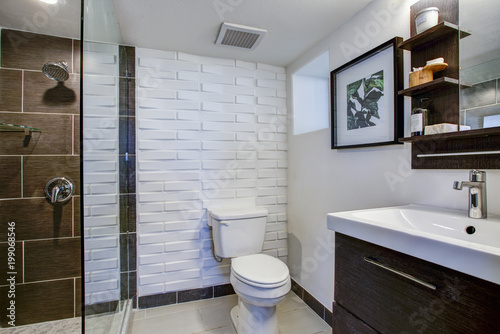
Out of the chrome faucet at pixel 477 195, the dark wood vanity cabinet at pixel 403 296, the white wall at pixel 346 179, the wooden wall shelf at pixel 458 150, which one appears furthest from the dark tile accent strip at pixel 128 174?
the chrome faucet at pixel 477 195

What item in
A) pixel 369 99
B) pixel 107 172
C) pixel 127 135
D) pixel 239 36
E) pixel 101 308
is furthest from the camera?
pixel 127 135

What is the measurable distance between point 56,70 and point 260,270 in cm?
189

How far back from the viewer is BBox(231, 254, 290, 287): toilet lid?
1.56 metres

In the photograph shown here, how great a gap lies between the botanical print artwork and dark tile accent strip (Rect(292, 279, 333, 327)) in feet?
4.45

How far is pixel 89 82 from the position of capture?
99cm

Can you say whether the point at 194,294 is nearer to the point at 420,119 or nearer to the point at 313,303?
the point at 313,303

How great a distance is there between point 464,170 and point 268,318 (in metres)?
1.38

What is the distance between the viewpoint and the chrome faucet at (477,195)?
943mm

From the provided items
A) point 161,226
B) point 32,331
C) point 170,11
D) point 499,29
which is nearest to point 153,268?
point 161,226

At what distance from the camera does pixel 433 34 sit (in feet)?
3.64

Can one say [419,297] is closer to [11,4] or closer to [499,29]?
[499,29]

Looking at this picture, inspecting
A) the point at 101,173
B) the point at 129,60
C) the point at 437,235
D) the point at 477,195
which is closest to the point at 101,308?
the point at 101,173

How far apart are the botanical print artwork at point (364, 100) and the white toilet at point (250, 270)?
3.26 ft

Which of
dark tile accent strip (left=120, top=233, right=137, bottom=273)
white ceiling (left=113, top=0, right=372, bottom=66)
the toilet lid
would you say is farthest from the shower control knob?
the toilet lid
